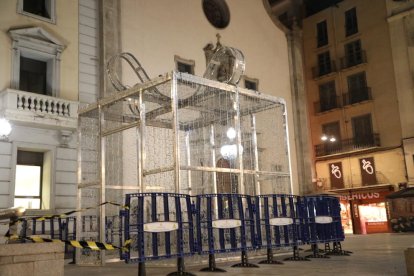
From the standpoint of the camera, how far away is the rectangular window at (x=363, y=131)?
1121 inches

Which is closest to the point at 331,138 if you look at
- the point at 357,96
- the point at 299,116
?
the point at 357,96

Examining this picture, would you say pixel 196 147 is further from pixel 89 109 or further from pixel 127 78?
pixel 127 78

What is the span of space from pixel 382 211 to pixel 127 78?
19235 millimetres

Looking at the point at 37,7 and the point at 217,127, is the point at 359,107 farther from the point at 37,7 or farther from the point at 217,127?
the point at 37,7

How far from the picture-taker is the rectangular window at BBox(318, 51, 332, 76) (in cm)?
3169

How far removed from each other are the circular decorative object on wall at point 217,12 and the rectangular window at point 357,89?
11.2 meters

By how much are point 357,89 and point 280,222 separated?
2286cm

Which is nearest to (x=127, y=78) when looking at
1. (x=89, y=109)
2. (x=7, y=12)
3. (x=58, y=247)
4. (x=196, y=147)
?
(x=7, y=12)

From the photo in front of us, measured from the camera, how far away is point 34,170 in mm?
15328

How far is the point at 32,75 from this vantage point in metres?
15.8

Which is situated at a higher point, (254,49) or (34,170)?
(254,49)

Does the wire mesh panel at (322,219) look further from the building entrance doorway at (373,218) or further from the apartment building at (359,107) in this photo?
the building entrance doorway at (373,218)

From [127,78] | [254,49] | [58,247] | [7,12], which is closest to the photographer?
[58,247]

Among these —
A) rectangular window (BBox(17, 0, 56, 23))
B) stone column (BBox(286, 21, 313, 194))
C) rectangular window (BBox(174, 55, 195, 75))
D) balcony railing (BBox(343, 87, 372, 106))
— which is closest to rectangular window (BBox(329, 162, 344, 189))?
balcony railing (BBox(343, 87, 372, 106))
